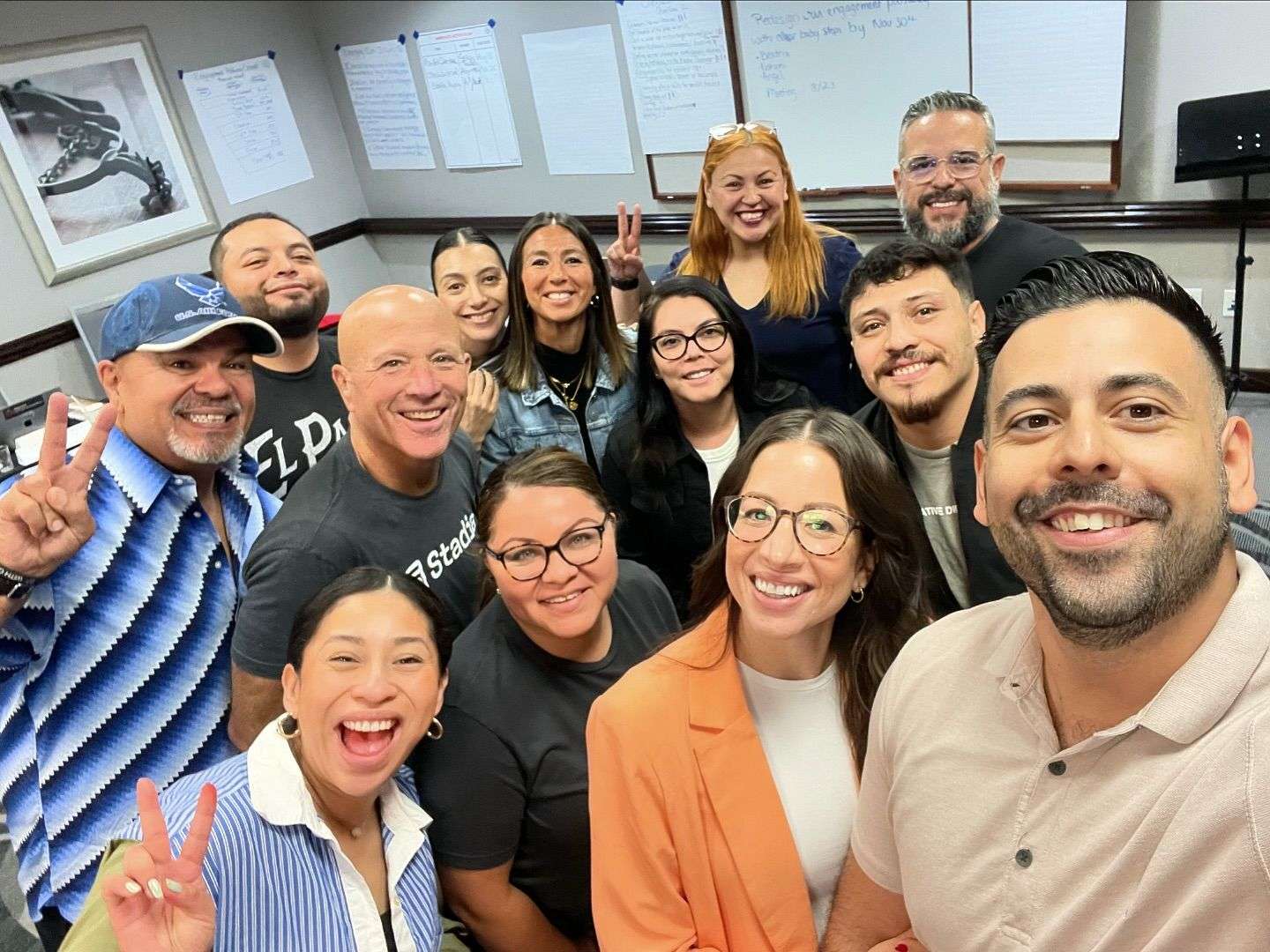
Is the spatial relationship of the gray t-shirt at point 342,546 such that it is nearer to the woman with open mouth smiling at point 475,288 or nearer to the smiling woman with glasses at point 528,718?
the smiling woman with glasses at point 528,718

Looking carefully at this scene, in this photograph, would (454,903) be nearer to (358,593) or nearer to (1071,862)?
(358,593)

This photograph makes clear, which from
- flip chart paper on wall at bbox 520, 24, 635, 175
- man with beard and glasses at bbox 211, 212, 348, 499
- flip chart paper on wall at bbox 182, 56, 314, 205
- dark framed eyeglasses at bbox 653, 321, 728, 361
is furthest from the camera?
flip chart paper on wall at bbox 182, 56, 314, 205

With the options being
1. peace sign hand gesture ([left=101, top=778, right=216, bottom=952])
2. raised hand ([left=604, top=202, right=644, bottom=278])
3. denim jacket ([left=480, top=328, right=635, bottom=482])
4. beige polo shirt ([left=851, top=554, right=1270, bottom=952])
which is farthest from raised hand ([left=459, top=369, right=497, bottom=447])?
beige polo shirt ([left=851, top=554, right=1270, bottom=952])

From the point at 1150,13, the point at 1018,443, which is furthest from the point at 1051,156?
the point at 1018,443

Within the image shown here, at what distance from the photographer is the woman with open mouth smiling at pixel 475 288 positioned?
2750mm

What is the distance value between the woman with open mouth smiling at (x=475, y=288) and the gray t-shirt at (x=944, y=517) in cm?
133

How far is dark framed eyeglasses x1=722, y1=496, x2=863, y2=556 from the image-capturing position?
137cm

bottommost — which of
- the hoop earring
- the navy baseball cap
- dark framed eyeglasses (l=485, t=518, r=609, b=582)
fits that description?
the hoop earring

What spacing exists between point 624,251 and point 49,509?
6.02ft

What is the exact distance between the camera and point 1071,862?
0.97m

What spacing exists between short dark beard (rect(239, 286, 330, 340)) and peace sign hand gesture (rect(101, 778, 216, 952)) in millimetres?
1640

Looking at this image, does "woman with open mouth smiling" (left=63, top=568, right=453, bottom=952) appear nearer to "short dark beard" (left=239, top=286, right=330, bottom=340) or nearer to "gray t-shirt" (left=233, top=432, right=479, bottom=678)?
"gray t-shirt" (left=233, top=432, right=479, bottom=678)

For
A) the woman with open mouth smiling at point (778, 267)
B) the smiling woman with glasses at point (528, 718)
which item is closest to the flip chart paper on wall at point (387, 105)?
the woman with open mouth smiling at point (778, 267)

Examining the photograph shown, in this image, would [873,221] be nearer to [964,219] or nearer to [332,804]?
[964,219]
